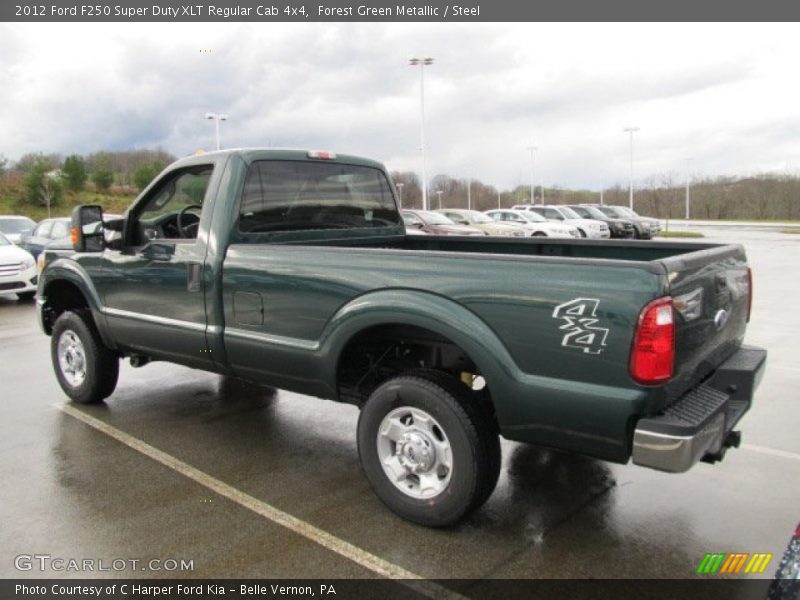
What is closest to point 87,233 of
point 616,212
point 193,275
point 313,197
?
point 193,275

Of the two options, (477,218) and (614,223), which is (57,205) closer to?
(477,218)

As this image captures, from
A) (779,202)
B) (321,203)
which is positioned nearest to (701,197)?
(779,202)

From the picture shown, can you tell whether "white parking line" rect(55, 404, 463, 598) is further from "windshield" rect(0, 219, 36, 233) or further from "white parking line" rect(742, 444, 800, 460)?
"windshield" rect(0, 219, 36, 233)

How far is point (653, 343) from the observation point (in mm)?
2553

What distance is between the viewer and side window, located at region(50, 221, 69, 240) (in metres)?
14.1

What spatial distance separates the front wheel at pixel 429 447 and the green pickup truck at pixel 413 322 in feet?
0.03

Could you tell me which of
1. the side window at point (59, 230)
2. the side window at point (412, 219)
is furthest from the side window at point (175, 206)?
the side window at point (412, 219)

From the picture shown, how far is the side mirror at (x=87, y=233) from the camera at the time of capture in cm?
473

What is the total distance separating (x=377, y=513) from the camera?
3486 mm

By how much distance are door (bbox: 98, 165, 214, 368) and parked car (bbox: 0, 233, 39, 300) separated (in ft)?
26.5

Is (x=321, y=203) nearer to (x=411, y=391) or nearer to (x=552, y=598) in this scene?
(x=411, y=391)

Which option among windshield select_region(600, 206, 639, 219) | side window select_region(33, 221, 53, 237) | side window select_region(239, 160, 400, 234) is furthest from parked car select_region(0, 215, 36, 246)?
windshield select_region(600, 206, 639, 219)

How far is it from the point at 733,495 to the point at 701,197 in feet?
242

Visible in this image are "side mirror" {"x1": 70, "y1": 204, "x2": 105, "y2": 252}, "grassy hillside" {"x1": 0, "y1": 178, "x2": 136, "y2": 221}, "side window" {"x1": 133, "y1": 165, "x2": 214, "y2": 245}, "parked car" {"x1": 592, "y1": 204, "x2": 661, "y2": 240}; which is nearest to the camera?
"side window" {"x1": 133, "y1": 165, "x2": 214, "y2": 245}
